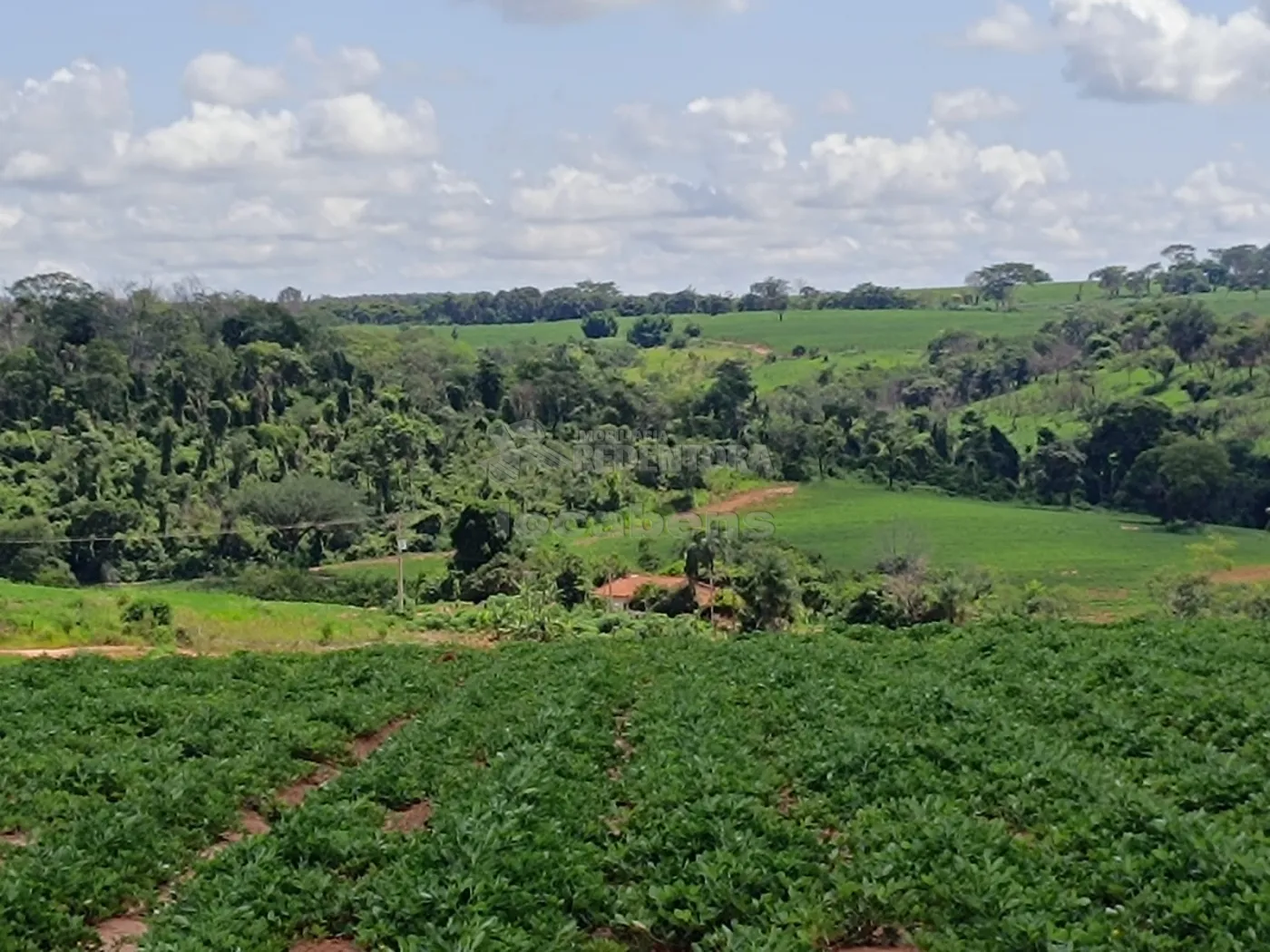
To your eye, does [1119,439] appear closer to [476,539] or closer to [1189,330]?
[1189,330]

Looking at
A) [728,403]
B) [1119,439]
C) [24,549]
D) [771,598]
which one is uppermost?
[728,403]

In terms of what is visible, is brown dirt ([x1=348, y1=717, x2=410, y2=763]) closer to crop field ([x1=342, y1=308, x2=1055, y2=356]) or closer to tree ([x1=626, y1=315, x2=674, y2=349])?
crop field ([x1=342, y1=308, x2=1055, y2=356])

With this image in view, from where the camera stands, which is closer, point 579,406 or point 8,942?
point 8,942

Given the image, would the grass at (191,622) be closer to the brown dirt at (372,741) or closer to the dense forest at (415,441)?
the dense forest at (415,441)

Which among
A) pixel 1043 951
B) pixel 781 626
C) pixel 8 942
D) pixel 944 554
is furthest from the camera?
pixel 944 554

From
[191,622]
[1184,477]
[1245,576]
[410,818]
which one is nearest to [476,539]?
[191,622]

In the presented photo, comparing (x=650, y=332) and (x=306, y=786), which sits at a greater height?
(x=306, y=786)

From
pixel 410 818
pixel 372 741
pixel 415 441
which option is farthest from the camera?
pixel 415 441

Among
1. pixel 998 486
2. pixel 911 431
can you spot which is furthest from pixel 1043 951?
pixel 911 431

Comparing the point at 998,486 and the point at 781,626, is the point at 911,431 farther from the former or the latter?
the point at 781,626
